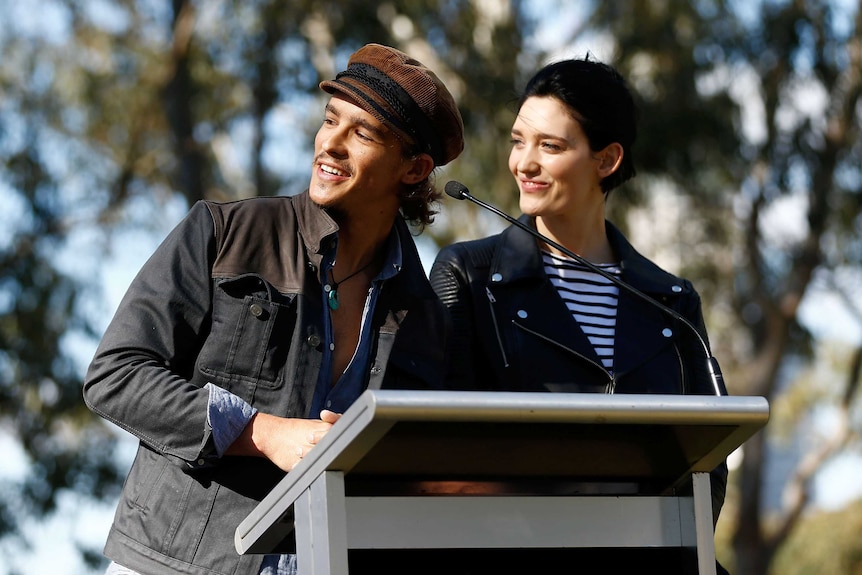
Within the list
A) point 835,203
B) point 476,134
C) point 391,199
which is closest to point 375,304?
point 391,199

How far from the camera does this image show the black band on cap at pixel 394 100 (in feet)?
8.25

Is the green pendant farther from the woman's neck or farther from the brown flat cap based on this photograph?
the woman's neck

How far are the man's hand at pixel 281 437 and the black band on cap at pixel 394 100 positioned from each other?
0.66m

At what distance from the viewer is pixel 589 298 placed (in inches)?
120

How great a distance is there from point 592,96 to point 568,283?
18.4 inches

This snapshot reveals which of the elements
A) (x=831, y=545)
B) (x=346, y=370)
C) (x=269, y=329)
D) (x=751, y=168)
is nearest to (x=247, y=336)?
(x=269, y=329)

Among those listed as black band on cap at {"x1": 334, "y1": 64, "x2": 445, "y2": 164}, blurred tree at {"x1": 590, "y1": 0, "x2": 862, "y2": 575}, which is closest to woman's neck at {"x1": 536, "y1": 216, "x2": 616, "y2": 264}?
black band on cap at {"x1": 334, "y1": 64, "x2": 445, "y2": 164}

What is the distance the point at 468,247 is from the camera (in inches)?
122

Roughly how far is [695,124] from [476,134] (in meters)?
1.86

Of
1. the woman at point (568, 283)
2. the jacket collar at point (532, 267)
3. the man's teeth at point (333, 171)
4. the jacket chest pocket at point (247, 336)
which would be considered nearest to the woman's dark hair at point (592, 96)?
the woman at point (568, 283)

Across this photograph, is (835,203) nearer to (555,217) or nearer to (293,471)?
(555,217)

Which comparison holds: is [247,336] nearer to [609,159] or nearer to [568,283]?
[568,283]

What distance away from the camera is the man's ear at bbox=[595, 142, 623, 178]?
3232mm

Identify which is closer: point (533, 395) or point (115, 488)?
point (533, 395)
